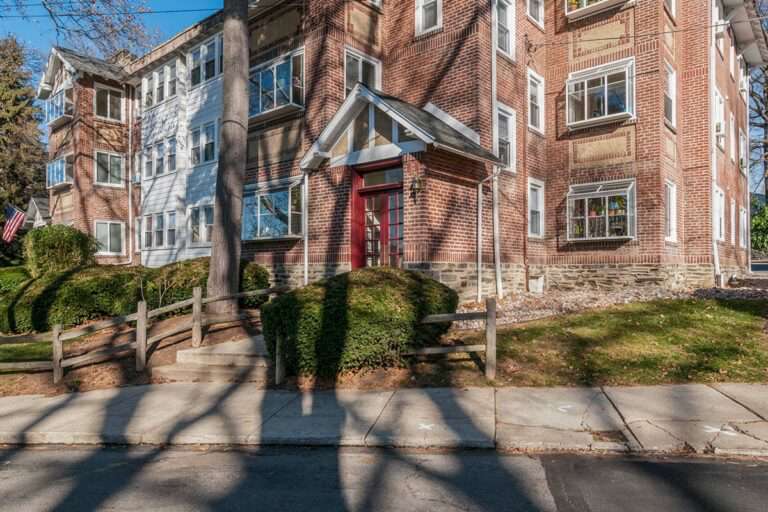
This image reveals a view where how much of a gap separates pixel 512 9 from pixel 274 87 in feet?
25.1

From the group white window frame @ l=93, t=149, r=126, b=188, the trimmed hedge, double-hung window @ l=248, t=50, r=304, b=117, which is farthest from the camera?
white window frame @ l=93, t=149, r=126, b=188

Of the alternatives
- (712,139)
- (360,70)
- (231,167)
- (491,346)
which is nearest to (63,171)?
(360,70)

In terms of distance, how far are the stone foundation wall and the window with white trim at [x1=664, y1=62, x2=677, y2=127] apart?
14.6 ft

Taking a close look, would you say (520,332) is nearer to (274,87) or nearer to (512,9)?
(512,9)

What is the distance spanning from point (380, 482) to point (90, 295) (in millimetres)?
11081

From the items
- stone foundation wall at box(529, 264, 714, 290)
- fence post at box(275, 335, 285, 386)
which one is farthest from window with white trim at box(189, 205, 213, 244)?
fence post at box(275, 335, 285, 386)

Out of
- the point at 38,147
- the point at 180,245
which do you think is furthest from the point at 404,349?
the point at 38,147

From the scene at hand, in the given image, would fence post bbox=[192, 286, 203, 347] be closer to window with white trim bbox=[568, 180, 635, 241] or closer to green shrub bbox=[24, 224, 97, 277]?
green shrub bbox=[24, 224, 97, 277]

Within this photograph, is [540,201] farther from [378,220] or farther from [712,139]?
[378,220]

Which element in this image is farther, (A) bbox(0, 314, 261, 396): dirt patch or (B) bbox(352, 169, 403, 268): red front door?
(B) bbox(352, 169, 403, 268): red front door

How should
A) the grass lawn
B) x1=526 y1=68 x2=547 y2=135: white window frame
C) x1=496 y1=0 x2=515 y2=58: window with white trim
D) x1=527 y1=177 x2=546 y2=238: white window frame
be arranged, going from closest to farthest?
the grass lawn < x1=496 y1=0 x2=515 y2=58: window with white trim < x1=527 y1=177 x2=546 y2=238: white window frame < x1=526 y1=68 x2=547 y2=135: white window frame

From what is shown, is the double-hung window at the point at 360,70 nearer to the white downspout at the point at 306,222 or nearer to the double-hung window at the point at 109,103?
the white downspout at the point at 306,222

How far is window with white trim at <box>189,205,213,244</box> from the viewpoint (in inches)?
813

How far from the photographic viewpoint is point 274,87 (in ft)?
55.3
